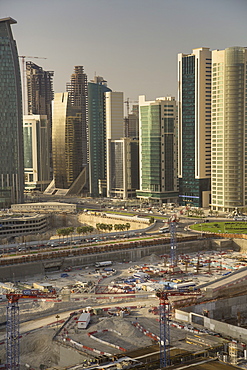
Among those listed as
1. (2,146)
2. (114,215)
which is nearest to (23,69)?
(2,146)

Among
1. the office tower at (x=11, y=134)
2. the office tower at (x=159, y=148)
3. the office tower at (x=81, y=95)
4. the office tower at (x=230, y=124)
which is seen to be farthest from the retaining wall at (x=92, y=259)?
the office tower at (x=81, y=95)

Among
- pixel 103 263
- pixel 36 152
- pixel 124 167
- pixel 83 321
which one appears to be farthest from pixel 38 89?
pixel 83 321

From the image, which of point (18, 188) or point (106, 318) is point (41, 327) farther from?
point (18, 188)

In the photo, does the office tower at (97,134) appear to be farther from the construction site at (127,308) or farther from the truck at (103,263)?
the truck at (103,263)

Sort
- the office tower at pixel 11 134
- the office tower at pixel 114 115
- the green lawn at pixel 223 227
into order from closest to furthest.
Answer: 1. the green lawn at pixel 223 227
2. the office tower at pixel 11 134
3. the office tower at pixel 114 115

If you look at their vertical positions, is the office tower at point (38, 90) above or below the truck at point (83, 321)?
above

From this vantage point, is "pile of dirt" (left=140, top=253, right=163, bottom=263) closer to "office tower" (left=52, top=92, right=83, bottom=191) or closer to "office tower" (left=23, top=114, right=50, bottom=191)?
"office tower" (left=52, top=92, right=83, bottom=191)
